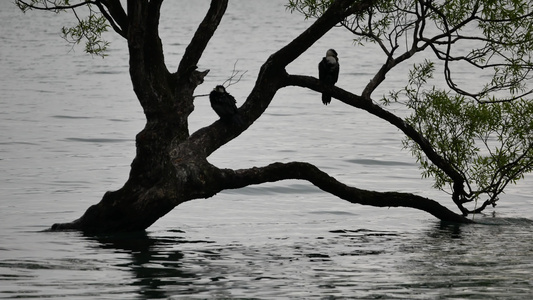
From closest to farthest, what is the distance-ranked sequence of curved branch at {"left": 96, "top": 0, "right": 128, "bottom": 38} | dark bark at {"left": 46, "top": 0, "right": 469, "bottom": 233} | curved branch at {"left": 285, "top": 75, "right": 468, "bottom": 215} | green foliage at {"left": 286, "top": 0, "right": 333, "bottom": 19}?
dark bark at {"left": 46, "top": 0, "right": 469, "bottom": 233} → curved branch at {"left": 96, "top": 0, "right": 128, "bottom": 38} → curved branch at {"left": 285, "top": 75, "right": 468, "bottom": 215} → green foliage at {"left": 286, "top": 0, "right": 333, "bottom": 19}

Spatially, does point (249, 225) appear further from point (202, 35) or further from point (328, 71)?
point (202, 35)

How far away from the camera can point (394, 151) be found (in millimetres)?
37094

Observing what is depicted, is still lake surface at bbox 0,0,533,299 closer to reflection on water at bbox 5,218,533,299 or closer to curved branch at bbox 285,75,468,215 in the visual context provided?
reflection on water at bbox 5,218,533,299

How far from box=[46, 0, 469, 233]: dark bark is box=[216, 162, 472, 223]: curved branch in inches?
0.7

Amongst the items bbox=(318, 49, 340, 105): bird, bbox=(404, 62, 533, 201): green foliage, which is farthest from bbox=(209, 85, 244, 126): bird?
bbox=(404, 62, 533, 201): green foliage

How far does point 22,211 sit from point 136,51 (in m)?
8.95

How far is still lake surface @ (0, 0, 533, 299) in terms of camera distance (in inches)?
521

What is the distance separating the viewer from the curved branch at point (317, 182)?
16312 mm

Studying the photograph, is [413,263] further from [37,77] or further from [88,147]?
[37,77]

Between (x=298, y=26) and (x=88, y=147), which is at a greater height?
(x=298, y=26)

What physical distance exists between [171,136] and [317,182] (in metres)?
2.90

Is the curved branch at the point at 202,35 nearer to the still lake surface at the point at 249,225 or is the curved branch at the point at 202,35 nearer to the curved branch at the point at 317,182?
the curved branch at the point at 317,182

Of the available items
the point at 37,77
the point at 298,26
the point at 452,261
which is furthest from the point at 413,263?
the point at 298,26

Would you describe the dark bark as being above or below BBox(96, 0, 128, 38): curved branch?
below
